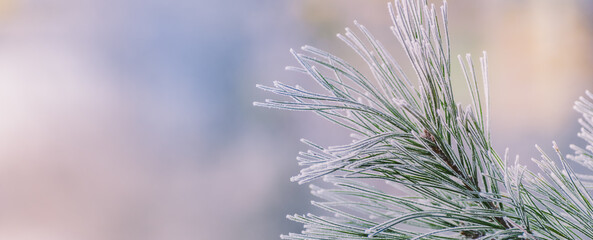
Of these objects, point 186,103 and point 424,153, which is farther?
point 186,103

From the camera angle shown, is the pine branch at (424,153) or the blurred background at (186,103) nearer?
the pine branch at (424,153)

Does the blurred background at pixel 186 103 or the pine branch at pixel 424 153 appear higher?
the blurred background at pixel 186 103

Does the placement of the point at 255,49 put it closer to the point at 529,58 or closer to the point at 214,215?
the point at 214,215

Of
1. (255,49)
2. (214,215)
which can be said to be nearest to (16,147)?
(214,215)

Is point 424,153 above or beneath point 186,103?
beneath
